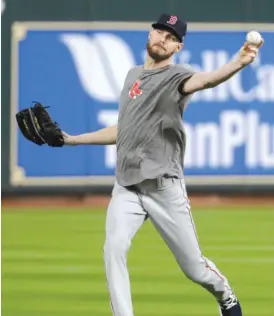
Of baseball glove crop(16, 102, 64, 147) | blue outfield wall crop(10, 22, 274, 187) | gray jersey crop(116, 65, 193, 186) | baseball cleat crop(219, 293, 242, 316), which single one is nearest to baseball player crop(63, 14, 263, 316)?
gray jersey crop(116, 65, 193, 186)

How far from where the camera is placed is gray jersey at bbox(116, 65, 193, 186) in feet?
20.2

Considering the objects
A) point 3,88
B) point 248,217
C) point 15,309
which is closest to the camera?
point 15,309

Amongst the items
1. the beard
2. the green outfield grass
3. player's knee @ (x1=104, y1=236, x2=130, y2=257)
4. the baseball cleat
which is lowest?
the green outfield grass

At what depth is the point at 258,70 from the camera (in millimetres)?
15812

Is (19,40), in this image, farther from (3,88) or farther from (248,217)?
(248,217)

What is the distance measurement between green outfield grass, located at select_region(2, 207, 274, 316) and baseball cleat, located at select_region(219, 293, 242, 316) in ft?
3.08

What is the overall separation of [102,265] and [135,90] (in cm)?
404

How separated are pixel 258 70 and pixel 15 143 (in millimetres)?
3407

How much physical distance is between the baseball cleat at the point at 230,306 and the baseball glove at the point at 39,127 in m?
1.29

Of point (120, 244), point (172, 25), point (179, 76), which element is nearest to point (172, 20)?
point (172, 25)

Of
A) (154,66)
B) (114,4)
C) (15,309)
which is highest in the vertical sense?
(114,4)

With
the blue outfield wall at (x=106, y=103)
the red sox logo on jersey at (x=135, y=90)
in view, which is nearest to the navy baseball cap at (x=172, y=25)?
the red sox logo on jersey at (x=135, y=90)

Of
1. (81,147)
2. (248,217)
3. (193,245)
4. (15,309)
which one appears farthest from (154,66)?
(81,147)

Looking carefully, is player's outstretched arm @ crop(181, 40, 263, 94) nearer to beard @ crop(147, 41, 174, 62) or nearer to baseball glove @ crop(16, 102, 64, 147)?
beard @ crop(147, 41, 174, 62)
